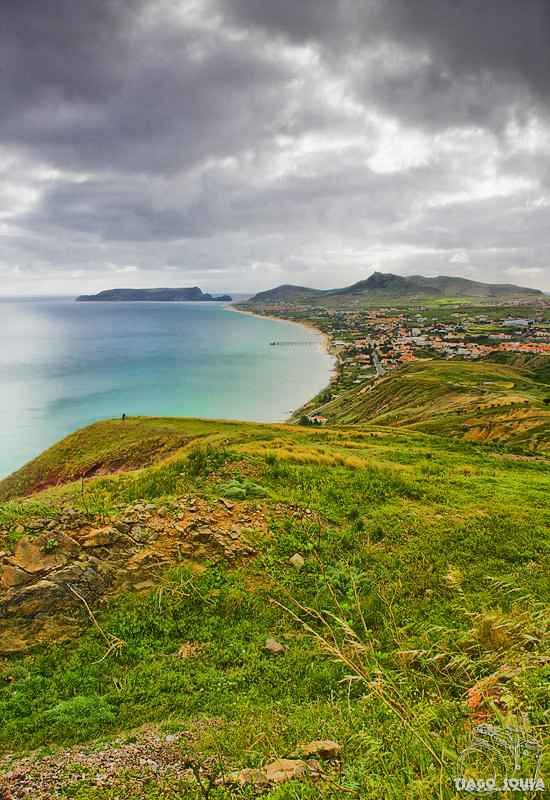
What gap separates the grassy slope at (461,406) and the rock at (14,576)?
79.0 ft

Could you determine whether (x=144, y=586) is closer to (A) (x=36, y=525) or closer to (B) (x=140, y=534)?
(B) (x=140, y=534)

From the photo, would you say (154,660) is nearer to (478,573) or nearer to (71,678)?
(71,678)

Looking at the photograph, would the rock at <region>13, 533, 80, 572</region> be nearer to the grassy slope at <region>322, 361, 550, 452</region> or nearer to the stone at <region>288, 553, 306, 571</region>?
the stone at <region>288, 553, 306, 571</region>

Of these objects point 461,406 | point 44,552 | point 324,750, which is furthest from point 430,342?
point 324,750

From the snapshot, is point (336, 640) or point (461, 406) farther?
point (461, 406)

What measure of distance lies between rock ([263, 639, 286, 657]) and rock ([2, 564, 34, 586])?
12.7 ft

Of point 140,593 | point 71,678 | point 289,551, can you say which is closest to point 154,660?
point 71,678

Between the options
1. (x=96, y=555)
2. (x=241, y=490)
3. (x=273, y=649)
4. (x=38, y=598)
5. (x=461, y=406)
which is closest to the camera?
(x=273, y=649)

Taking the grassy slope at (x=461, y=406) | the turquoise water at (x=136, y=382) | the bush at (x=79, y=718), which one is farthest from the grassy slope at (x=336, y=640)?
the turquoise water at (x=136, y=382)

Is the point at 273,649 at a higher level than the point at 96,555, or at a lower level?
lower

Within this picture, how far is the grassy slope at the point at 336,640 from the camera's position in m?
2.85

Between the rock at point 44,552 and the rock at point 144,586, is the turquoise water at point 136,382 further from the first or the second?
the rock at point 144,586

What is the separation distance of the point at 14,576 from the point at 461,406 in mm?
45737

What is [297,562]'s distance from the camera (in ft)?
22.7
